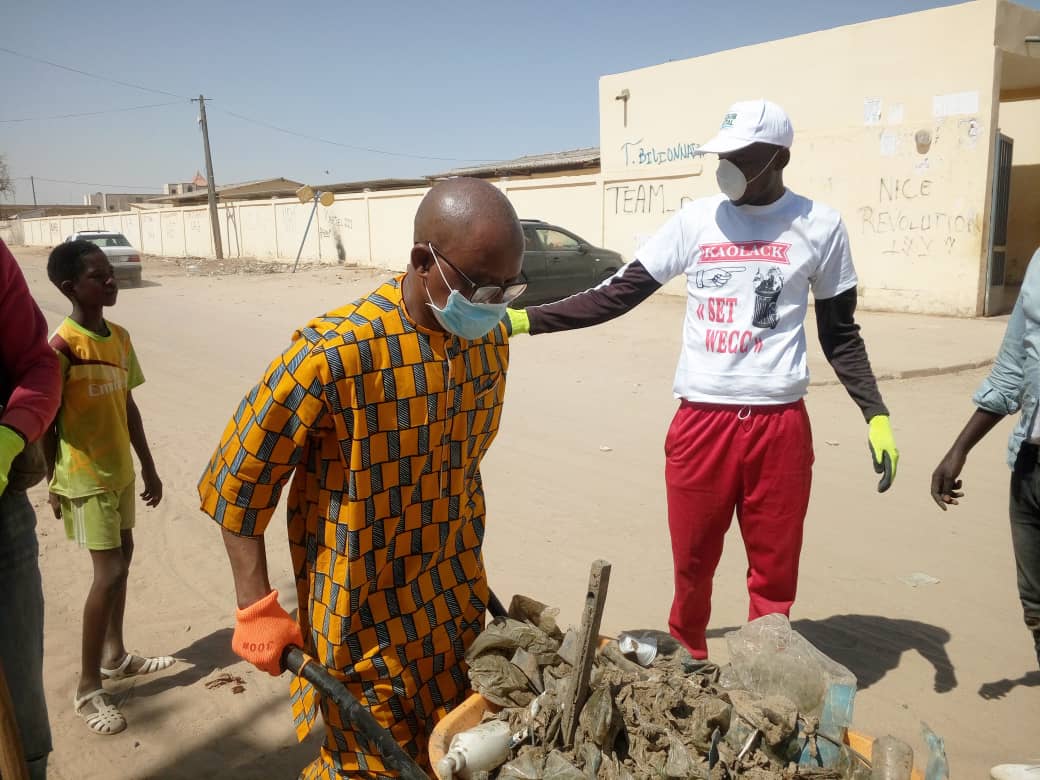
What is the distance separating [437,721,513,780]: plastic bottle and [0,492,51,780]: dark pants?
117 cm

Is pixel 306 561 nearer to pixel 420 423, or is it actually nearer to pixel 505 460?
pixel 420 423

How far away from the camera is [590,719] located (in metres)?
1.67

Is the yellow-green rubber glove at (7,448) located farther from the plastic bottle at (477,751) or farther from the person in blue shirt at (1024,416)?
the person in blue shirt at (1024,416)

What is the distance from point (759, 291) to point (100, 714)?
9.79ft

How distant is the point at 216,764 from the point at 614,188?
15823mm

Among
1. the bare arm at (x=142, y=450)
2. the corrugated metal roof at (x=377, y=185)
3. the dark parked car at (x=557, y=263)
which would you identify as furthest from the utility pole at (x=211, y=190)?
the bare arm at (x=142, y=450)

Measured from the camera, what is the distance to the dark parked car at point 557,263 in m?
14.1

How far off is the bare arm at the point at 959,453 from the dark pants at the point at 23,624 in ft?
9.71

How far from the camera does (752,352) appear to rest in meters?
2.72

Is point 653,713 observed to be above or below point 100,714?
above

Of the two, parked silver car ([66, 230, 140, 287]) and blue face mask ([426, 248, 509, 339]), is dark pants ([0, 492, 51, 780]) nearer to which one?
blue face mask ([426, 248, 509, 339])

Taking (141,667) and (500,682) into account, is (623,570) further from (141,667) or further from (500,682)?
(500,682)

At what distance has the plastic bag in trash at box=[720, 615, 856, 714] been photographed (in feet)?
6.29


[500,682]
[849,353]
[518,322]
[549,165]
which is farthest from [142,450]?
[549,165]
